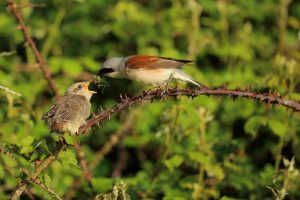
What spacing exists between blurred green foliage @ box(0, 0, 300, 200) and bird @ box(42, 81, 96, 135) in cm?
40

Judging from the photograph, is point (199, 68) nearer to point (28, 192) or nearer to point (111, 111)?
point (28, 192)

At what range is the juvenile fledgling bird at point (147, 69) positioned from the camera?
623 centimetres

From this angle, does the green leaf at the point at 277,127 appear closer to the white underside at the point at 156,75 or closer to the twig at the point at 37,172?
the white underside at the point at 156,75

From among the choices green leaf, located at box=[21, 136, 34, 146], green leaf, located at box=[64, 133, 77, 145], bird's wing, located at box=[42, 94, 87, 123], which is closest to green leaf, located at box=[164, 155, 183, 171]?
bird's wing, located at box=[42, 94, 87, 123]

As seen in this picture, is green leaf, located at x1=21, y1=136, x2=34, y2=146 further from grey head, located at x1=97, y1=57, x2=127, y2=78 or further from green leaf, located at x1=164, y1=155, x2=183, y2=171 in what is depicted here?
green leaf, located at x1=164, y1=155, x2=183, y2=171

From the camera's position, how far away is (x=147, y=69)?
20.9 ft

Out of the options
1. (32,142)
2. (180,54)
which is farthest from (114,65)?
(180,54)

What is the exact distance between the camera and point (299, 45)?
1061cm

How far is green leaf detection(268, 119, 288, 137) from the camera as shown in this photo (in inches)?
251

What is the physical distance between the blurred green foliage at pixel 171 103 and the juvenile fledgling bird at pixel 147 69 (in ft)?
1.46

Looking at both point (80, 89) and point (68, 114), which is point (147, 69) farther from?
point (68, 114)

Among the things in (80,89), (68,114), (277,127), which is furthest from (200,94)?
(277,127)

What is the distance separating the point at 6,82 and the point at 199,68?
293cm

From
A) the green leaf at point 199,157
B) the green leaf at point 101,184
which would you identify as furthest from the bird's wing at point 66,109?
the green leaf at point 199,157
